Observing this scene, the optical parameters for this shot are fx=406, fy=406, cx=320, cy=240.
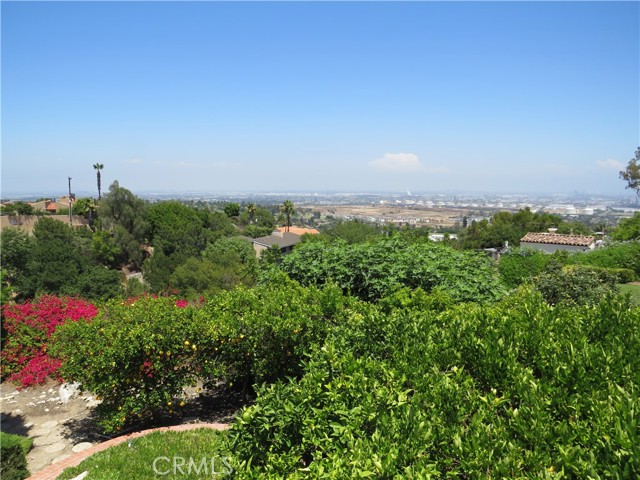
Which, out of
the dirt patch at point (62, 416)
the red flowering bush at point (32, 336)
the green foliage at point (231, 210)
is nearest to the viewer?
the dirt patch at point (62, 416)

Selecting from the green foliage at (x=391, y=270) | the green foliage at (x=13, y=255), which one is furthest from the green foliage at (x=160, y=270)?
the green foliage at (x=391, y=270)

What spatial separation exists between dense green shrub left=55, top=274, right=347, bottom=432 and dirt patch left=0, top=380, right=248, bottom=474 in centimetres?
69

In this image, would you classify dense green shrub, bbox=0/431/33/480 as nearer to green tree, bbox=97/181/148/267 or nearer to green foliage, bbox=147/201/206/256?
green foliage, bbox=147/201/206/256

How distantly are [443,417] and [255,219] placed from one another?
89944 millimetres

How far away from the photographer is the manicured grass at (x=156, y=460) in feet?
17.4

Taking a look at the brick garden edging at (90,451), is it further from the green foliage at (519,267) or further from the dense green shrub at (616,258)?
the dense green shrub at (616,258)

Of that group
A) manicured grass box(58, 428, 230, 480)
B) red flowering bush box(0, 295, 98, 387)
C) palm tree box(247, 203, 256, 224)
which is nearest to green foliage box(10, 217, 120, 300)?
red flowering bush box(0, 295, 98, 387)

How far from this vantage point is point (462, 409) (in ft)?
10.2

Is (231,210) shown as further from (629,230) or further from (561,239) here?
(629,230)

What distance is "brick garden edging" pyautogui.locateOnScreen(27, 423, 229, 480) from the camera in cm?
575

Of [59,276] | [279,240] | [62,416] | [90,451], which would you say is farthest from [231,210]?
[90,451]

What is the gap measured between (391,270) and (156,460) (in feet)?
19.3

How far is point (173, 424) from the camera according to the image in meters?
7.45

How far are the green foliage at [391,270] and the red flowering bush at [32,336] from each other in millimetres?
5414
